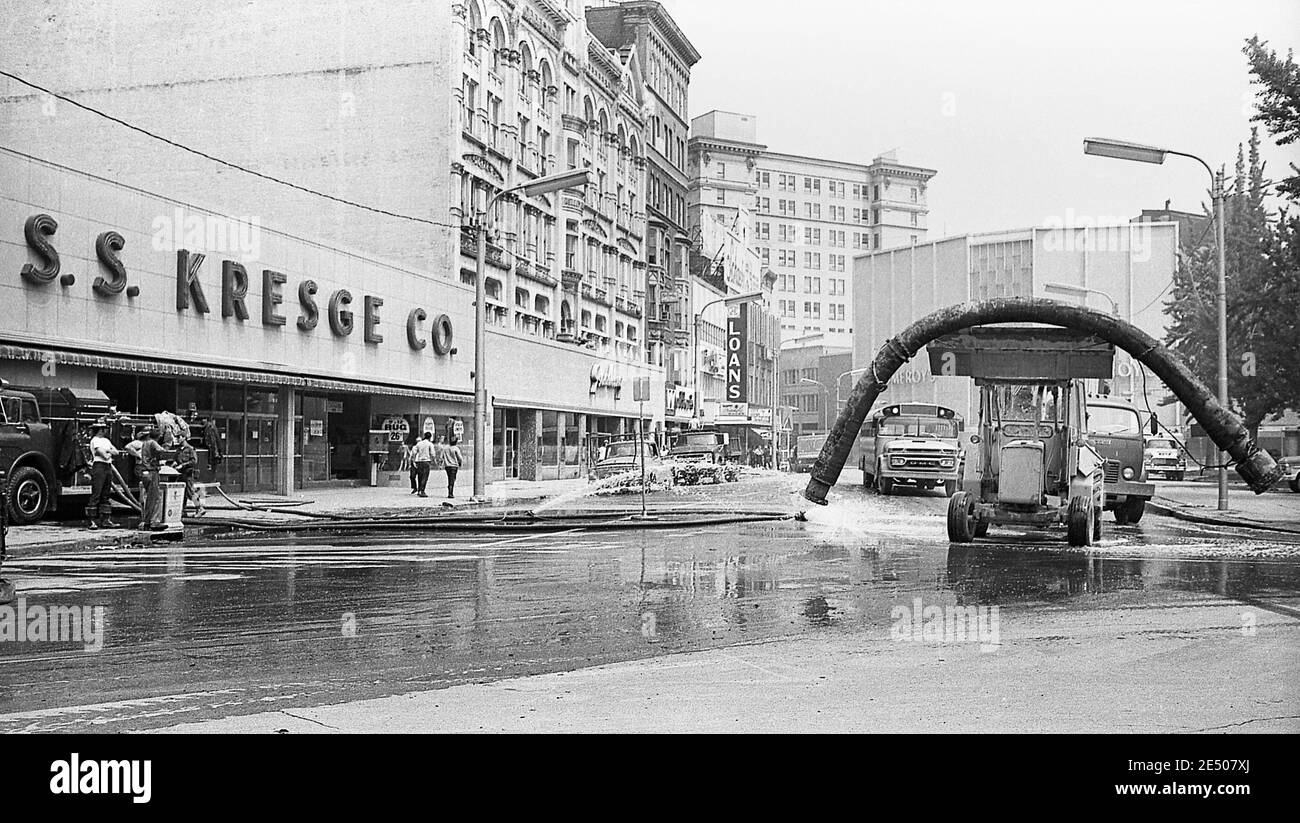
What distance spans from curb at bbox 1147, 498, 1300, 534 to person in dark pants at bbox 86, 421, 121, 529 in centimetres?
2111

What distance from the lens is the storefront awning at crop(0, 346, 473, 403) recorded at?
81.5 ft

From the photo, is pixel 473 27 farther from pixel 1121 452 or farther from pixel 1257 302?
pixel 1121 452

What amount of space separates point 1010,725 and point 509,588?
23.6 feet

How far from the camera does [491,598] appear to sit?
1185 centimetres

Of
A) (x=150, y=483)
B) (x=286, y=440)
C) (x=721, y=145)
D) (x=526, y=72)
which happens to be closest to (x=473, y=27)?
(x=526, y=72)

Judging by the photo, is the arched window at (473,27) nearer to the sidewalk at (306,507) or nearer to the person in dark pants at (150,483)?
the sidewalk at (306,507)

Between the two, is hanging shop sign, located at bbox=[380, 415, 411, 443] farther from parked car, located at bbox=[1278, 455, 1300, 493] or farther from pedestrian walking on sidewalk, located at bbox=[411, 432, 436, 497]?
parked car, located at bbox=[1278, 455, 1300, 493]

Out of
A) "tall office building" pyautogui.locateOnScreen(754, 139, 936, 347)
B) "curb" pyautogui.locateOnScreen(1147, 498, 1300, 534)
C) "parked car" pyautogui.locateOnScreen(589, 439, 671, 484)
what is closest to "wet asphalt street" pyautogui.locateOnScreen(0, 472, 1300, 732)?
"curb" pyautogui.locateOnScreen(1147, 498, 1300, 534)

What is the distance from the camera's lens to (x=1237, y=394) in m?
37.8

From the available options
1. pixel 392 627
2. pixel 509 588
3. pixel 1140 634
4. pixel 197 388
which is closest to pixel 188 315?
pixel 197 388

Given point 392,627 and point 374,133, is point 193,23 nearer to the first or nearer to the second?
point 374,133

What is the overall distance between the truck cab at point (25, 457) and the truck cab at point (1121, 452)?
20.6m

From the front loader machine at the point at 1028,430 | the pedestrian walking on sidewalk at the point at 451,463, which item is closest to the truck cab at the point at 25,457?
the pedestrian walking on sidewalk at the point at 451,463

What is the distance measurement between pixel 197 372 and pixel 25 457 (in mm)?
7779
